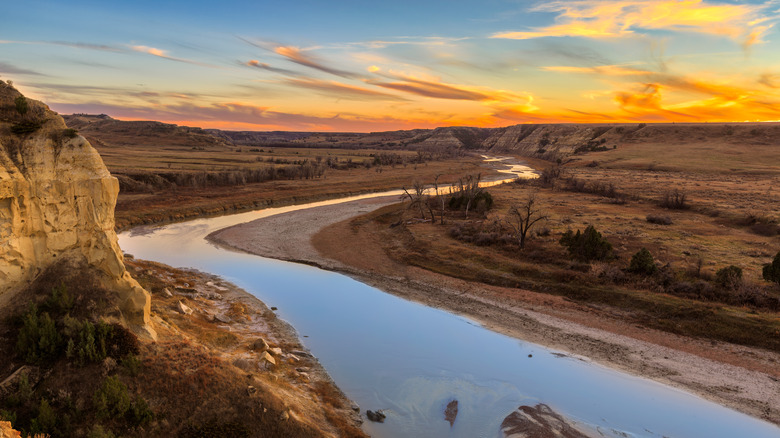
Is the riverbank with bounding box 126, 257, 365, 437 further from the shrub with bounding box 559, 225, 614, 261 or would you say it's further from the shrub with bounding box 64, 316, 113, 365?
the shrub with bounding box 559, 225, 614, 261

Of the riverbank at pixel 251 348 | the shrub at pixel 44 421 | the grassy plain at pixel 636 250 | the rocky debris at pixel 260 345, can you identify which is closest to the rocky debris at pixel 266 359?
the riverbank at pixel 251 348

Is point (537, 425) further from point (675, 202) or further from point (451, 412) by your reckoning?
point (675, 202)

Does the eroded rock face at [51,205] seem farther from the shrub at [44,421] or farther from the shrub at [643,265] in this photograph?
the shrub at [643,265]

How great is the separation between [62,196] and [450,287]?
2116cm

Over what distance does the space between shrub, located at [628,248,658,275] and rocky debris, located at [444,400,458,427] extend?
17.6 meters

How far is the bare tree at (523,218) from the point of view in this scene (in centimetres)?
3288

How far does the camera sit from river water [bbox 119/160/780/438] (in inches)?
552

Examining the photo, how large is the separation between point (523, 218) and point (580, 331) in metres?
22.4

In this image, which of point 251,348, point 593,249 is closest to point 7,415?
point 251,348

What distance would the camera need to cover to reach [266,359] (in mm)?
16344

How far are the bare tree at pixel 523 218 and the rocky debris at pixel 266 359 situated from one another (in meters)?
22.3

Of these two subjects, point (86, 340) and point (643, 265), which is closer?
point (86, 340)

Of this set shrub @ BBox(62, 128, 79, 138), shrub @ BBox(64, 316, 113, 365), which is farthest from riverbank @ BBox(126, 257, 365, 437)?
shrub @ BBox(62, 128, 79, 138)

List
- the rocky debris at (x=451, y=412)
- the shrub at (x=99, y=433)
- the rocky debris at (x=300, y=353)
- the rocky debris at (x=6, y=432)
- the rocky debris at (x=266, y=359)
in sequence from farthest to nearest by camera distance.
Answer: the rocky debris at (x=300, y=353) < the rocky debris at (x=266, y=359) < the rocky debris at (x=451, y=412) < the shrub at (x=99, y=433) < the rocky debris at (x=6, y=432)
